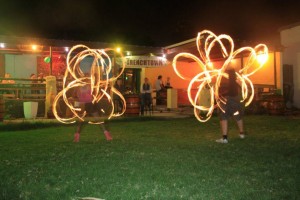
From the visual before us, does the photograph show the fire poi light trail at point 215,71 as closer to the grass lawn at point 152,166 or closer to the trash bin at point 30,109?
the grass lawn at point 152,166

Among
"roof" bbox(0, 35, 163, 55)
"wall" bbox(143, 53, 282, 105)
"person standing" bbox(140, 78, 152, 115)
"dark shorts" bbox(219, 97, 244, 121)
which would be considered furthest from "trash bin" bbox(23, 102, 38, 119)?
"dark shorts" bbox(219, 97, 244, 121)

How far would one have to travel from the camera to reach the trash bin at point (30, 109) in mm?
15953

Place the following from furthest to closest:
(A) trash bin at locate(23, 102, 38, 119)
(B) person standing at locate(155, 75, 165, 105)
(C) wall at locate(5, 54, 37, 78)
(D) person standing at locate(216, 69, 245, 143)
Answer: (C) wall at locate(5, 54, 37, 78) → (B) person standing at locate(155, 75, 165, 105) → (A) trash bin at locate(23, 102, 38, 119) → (D) person standing at locate(216, 69, 245, 143)

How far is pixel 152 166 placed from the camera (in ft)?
22.2

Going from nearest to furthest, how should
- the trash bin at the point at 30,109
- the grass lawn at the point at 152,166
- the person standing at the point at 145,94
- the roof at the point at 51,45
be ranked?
the grass lawn at the point at 152,166 < the trash bin at the point at 30,109 < the roof at the point at 51,45 < the person standing at the point at 145,94

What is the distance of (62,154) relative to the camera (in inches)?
320

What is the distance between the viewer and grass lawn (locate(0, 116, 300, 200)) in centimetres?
523

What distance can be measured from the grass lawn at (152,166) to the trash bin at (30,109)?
190 inches

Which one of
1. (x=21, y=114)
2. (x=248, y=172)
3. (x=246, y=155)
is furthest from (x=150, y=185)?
(x=21, y=114)

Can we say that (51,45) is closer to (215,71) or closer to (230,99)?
(215,71)

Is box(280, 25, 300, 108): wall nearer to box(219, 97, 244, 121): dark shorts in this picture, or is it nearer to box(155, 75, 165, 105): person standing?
box(155, 75, 165, 105): person standing

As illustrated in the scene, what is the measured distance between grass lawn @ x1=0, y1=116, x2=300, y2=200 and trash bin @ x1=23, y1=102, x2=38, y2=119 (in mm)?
4824

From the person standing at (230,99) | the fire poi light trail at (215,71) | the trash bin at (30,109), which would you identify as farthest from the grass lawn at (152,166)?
the trash bin at (30,109)

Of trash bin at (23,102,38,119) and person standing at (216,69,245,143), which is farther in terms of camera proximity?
trash bin at (23,102,38,119)
